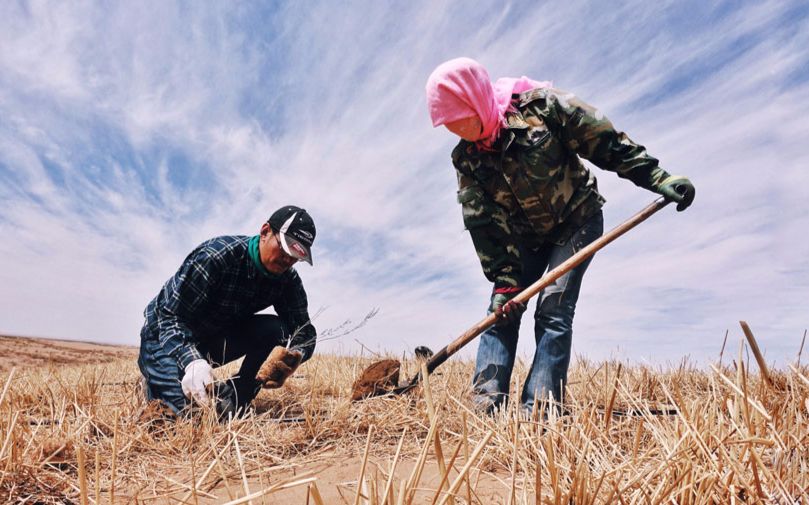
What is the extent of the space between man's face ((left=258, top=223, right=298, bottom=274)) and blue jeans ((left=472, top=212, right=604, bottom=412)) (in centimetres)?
136

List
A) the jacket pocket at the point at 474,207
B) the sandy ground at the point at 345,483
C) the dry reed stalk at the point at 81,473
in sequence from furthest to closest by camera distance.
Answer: the jacket pocket at the point at 474,207 < the sandy ground at the point at 345,483 < the dry reed stalk at the point at 81,473

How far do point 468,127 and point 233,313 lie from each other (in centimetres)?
207

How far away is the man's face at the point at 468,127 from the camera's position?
8.54 ft

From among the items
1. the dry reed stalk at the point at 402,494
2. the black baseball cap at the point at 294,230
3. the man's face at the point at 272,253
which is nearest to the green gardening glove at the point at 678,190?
the black baseball cap at the point at 294,230

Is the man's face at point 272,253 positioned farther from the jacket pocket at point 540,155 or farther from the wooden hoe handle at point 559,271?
the jacket pocket at point 540,155

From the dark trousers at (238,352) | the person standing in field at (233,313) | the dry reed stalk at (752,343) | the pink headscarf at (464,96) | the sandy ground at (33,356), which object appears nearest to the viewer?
the dry reed stalk at (752,343)

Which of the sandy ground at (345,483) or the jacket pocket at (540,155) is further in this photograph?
the jacket pocket at (540,155)

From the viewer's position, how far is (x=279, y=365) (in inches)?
118

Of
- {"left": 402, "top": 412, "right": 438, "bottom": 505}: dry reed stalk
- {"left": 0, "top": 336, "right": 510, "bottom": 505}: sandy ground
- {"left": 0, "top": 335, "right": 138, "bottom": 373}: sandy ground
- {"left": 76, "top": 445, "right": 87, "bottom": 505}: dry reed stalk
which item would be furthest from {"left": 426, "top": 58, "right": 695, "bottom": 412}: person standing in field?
{"left": 0, "top": 335, "right": 138, "bottom": 373}: sandy ground

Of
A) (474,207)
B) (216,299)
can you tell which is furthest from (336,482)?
(216,299)

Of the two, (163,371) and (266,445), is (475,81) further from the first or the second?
(163,371)

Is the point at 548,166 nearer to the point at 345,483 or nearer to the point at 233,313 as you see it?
the point at 345,483

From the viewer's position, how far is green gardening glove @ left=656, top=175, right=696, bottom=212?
2615 millimetres

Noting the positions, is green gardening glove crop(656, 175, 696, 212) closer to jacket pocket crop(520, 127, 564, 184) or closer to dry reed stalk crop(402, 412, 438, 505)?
jacket pocket crop(520, 127, 564, 184)
